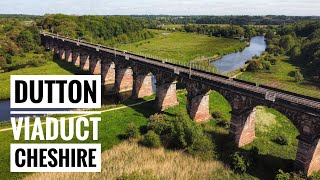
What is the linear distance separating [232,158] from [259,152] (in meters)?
4.87

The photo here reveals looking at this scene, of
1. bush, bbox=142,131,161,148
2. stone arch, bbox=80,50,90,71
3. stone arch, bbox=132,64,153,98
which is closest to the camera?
bush, bbox=142,131,161,148

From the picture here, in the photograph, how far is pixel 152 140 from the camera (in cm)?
4675

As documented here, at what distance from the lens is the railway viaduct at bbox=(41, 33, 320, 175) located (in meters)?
38.0

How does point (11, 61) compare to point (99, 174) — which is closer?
point (99, 174)

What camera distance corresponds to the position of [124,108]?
6297 centimetres

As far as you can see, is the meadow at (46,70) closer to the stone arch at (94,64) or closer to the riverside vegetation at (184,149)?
the stone arch at (94,64)

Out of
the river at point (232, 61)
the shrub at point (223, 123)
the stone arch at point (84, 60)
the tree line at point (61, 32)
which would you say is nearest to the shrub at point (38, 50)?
the tree line at point (61, 32)

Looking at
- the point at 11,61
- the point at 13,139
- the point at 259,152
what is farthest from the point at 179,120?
the point at 11,61

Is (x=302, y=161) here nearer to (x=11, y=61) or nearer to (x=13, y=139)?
(x=13, y=139)

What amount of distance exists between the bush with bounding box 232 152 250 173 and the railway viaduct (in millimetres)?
5316

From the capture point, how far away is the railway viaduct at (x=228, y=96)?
38031 mm

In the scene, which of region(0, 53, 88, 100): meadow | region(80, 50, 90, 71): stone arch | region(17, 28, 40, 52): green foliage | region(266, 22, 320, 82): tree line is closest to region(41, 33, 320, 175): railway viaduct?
region(80, 50, 90, 71): stone arch

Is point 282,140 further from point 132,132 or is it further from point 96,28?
point 96,28

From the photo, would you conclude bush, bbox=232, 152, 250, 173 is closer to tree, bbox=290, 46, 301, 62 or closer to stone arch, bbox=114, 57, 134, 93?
stone arch, bbox=114, 57, 134, 93
